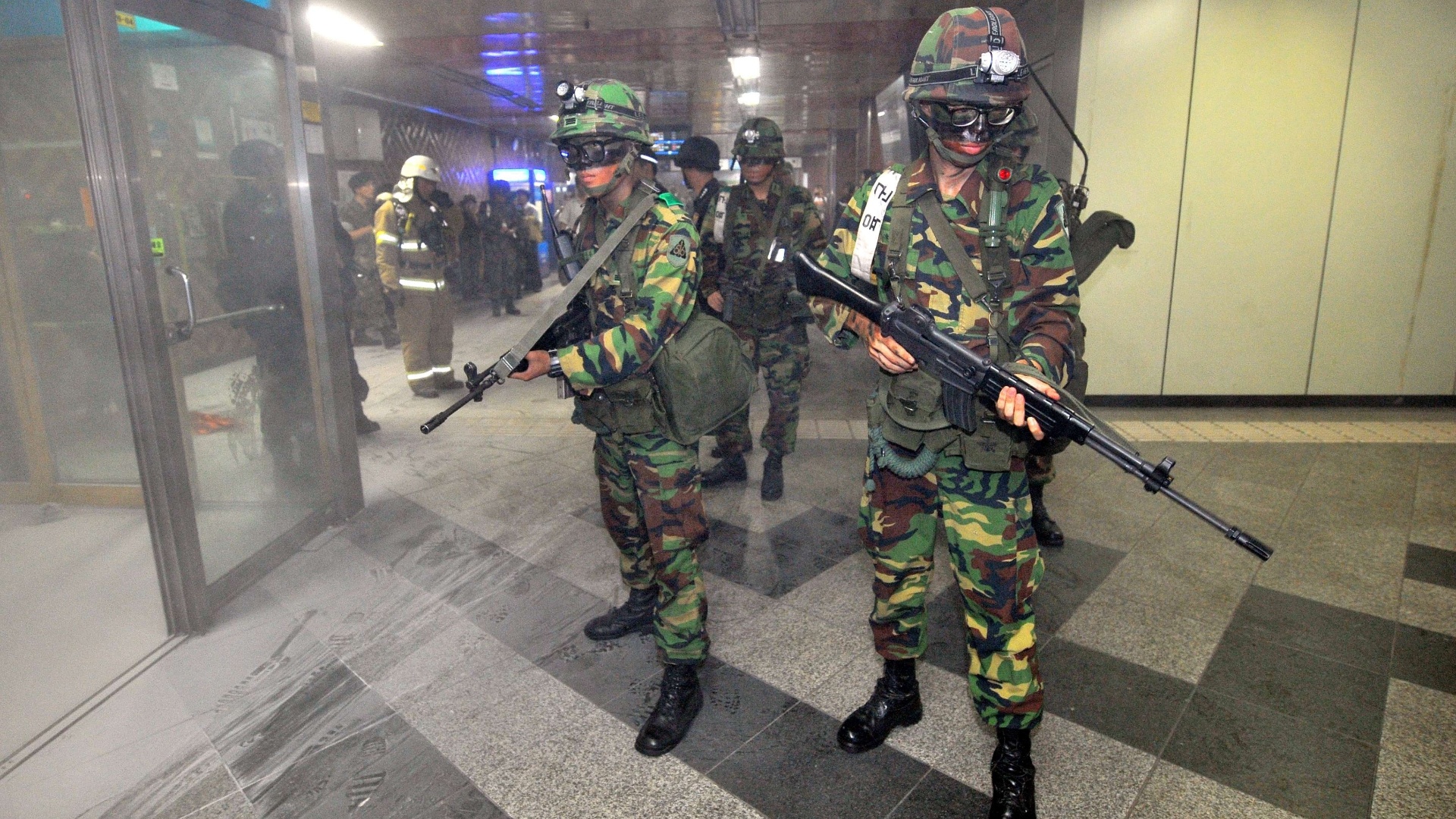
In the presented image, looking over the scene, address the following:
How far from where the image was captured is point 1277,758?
2254 millimetres

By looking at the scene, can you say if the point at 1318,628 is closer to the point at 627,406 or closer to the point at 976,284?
the point at 976,284

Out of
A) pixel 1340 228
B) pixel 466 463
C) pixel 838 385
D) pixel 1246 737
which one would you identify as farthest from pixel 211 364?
pixel 1340 228

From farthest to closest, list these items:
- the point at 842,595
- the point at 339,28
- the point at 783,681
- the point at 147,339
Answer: the point at 339,28, the point at 842,595, the point at 147,339, the point at 783,681

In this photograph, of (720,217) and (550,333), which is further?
(720,217)

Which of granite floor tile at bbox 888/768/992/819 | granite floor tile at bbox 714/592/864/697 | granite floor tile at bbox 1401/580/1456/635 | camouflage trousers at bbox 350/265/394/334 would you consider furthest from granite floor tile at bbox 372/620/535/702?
camouflage trousers at bbox 350/265/394/334

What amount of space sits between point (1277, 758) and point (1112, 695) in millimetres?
446

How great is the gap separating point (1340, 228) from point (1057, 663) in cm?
484

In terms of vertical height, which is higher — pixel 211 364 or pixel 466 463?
pixel 211 364

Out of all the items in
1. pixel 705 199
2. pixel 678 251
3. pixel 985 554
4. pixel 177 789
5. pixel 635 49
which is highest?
pixel 635 49

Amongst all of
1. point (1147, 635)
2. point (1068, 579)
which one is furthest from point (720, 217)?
point (1147, 635)

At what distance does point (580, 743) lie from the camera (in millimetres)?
2357

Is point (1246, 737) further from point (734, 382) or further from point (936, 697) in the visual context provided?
point (734, 382)

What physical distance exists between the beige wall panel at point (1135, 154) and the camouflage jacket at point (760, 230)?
2.39 meters

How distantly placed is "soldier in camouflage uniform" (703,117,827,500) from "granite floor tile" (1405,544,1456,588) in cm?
282
